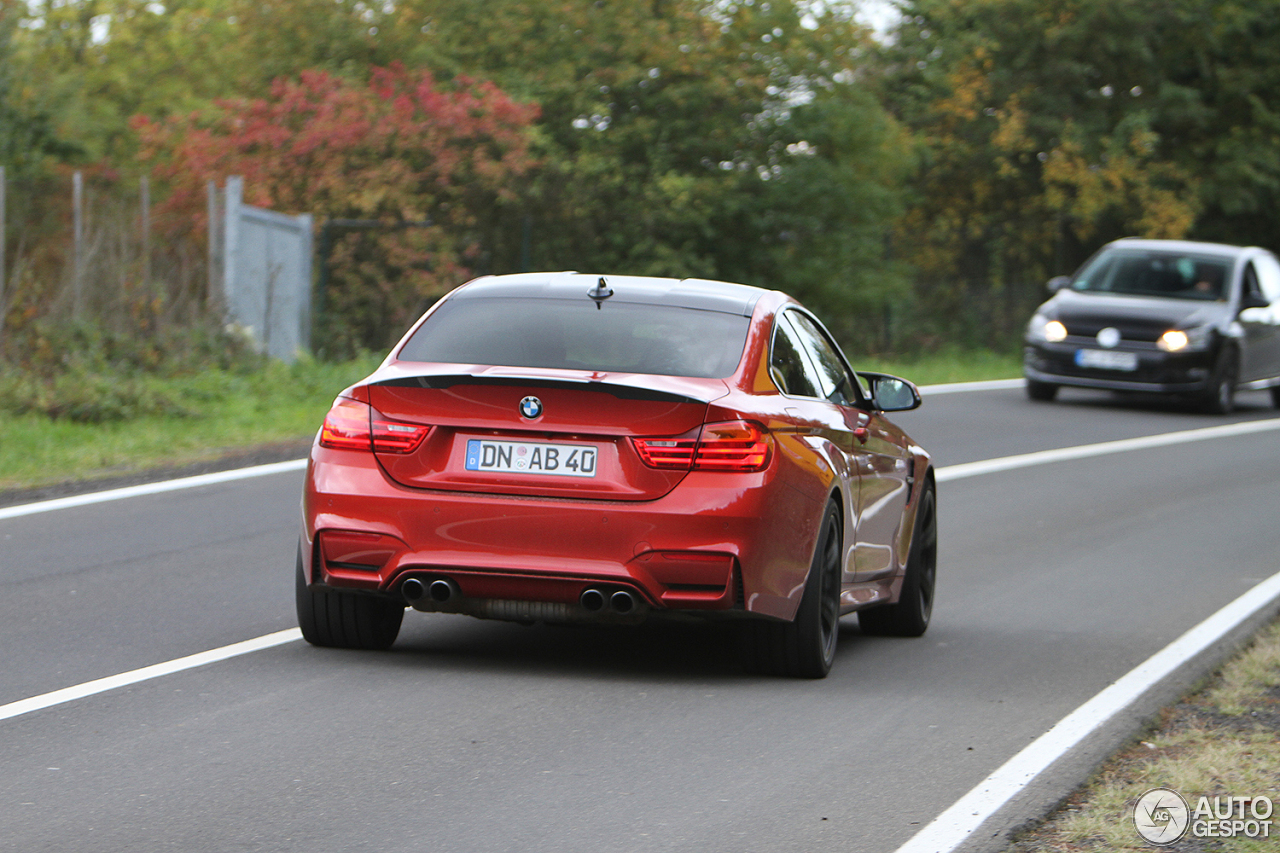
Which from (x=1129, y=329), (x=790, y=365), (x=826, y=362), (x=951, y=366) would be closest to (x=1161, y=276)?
(x=1129, y=329)

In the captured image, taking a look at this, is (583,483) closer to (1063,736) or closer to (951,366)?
(1063,736)

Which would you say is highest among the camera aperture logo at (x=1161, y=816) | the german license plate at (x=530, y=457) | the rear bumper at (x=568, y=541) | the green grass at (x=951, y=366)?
the german license plate at (x=530, y=457)

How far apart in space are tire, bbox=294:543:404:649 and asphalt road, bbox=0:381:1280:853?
0.31ft

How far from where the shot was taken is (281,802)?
5285mm

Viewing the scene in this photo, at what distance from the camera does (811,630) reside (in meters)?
7.15

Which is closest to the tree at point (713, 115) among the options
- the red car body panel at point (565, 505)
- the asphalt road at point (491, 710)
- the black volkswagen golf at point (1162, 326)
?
the black volkswagen golf at point (1162, 326)

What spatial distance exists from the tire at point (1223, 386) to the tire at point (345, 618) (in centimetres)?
1631

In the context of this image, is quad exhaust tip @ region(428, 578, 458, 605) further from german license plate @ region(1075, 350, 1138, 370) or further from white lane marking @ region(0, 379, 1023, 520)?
german license plate @ region(1075, 350, 1138, 370)

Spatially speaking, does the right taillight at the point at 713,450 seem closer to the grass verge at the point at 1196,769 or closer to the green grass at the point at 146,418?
the grass verge at the point at 1196,769

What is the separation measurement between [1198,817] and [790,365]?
107 inches

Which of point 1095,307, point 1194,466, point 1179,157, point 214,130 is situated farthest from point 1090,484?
point 1179,157

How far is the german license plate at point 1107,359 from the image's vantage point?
21.9 meters

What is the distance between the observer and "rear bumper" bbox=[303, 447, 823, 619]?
6688 mm

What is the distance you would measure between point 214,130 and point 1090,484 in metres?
14.8
